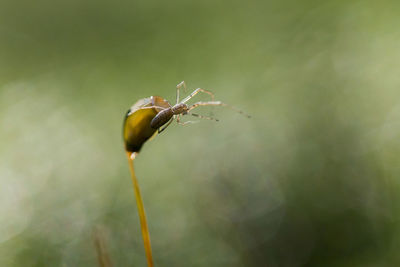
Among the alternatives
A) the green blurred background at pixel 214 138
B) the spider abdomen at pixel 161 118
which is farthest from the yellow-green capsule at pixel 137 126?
the green blurred background at pixel 214 138

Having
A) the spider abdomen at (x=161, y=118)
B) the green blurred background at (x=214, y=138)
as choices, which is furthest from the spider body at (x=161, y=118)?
the green blurred background at (x=214, y=138)

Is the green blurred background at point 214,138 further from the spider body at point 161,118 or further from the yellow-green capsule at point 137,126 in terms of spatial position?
the yellow-green capsule at point 137,126

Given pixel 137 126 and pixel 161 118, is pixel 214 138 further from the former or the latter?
pixel 137 126

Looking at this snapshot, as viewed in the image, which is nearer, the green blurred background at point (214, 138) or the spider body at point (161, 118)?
Answer: the spider body at point (161, 118)

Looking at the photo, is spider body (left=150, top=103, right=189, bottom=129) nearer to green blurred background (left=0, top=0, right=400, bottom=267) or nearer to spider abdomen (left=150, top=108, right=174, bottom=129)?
spider abdomen (left=150, top=108, right=174, bottom=129)

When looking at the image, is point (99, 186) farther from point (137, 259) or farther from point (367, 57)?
point (367, 57)

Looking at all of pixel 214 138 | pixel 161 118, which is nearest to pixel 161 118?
pixel 161 118
